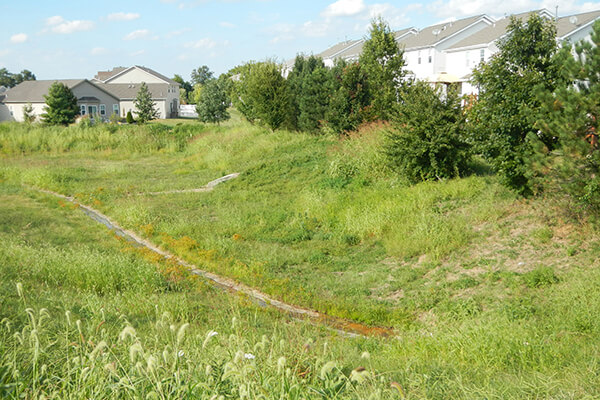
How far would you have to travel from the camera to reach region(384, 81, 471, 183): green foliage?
40.5ft

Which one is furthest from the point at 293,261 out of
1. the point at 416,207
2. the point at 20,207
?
the point at 20,207

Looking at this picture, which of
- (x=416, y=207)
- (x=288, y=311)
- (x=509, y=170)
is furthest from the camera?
(x=416, y=207)

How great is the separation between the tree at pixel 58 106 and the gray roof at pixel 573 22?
38.2 m

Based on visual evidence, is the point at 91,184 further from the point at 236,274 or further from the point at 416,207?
the point at 416,207

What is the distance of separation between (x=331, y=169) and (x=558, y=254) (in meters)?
8.59

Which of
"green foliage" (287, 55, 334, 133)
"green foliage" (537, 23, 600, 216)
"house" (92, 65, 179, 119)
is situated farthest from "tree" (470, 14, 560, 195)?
"house" (92, 65, 179, 119)

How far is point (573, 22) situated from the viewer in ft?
112

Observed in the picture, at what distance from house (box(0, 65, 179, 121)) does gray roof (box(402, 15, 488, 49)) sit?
27770mm

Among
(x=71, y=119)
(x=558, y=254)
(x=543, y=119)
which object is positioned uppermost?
(x=71, y=119)

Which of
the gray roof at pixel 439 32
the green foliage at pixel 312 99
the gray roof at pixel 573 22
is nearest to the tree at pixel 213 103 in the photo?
the gray roof at pixel 439 32

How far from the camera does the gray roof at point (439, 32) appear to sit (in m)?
41.4

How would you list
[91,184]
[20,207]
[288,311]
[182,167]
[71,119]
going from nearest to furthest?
[288,311] → [20,207] → [91,184] → [182,167] → [71,119]

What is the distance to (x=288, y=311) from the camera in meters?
7.95

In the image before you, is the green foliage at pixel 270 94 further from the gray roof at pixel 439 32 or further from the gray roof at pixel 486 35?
the gray roof at pixel 439 32
